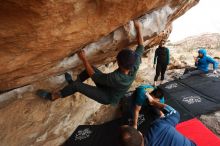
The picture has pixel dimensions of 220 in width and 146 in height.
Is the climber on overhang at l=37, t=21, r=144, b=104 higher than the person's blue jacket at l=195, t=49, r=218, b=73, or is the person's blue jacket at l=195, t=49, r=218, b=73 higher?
the climber on overhang at l=37, t=21, r=144, b=104

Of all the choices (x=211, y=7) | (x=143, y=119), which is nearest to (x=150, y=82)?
(x=143, y=119)

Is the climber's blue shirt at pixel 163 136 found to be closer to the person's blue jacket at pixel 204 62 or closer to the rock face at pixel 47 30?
the rock face at pixel 47 30

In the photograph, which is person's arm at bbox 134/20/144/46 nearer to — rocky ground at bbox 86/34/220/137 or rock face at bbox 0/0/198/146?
rock face at bbox 0/0/198/146

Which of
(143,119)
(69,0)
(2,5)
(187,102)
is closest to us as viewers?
(2,5)

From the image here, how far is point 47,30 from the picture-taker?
2926mm

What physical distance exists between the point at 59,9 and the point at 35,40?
0.58 meters

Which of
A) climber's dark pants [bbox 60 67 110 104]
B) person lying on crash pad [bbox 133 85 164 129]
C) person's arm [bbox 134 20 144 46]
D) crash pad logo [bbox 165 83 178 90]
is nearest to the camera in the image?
climber's dark pants [bbox 60 67 110 104]

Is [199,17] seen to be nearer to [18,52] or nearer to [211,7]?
[211,7]

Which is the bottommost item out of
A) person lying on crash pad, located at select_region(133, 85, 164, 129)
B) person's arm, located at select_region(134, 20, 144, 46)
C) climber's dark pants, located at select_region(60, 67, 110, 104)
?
person lying on crash pad, located at select_region(133, 85, 164, 129)

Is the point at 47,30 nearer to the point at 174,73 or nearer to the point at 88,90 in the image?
the point at 88,90

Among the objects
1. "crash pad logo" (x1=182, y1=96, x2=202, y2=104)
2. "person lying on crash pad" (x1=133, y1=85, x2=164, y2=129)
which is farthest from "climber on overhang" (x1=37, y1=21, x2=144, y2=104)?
"crash pad logo" (x1=182, y1=96, x2=202, y2=104)

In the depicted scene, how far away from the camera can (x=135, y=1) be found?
3.69 meters

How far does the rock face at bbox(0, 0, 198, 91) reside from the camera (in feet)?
8.13

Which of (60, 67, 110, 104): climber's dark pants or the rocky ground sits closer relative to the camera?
(60, 67, 110, 104): climber's dark pants
